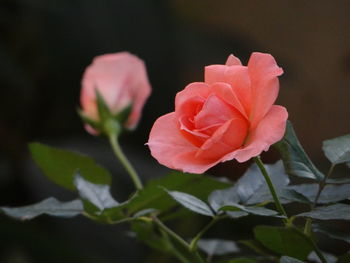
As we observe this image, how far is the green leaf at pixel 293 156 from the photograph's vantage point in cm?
31

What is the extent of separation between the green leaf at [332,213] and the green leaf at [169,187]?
3.9 inches

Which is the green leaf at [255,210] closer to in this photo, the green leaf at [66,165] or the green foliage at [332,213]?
the green foliage at [332,213]

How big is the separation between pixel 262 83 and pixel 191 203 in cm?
7

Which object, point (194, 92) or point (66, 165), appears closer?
point (194, 92)

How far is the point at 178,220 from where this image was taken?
104 cm

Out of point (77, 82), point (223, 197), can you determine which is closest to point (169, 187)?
point (223, 197)

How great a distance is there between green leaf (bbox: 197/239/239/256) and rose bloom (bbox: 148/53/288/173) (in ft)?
0.52

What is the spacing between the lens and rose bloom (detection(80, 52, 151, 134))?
573 millimetres

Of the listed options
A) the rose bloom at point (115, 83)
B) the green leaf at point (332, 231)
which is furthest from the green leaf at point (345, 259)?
the rose bloom at point (115, 83)

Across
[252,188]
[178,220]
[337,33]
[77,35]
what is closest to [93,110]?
[252,188]

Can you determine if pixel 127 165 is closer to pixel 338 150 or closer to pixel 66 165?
pixel 66 165

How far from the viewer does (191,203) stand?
321 mm

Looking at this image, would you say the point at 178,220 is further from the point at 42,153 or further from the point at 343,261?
the point at 343,261

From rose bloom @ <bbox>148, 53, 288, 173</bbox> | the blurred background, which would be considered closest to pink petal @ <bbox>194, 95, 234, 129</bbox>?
rose bloom @ <bbox>148, 53, 288, 173</bbox>
